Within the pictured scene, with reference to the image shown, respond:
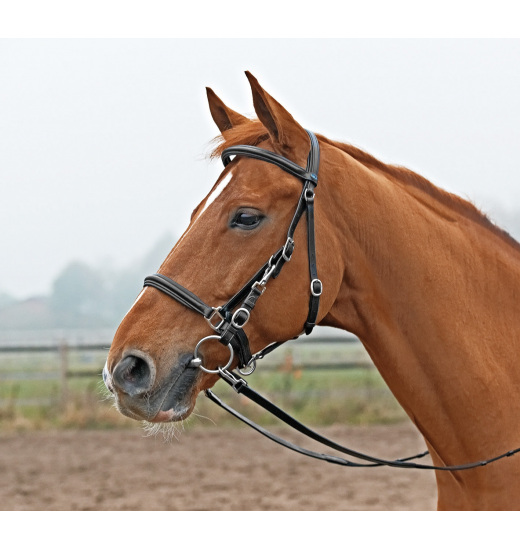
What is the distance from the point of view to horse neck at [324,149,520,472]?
8.72ft

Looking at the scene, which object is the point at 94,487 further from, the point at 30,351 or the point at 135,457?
the point at 30,351

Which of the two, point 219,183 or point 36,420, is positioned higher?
point 219,183

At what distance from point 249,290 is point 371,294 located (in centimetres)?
59

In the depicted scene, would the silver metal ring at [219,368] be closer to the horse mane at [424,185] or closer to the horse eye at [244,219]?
the horse eye at [244,219]

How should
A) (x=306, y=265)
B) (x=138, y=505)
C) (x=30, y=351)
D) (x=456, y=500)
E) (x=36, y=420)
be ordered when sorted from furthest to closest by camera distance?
(x=30, y=351)
(x=36, y=420)
(x=138, y=505)
(x=456, y=500)
(x=306, y=265)

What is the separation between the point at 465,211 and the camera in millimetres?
2932

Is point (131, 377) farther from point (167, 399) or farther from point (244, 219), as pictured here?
point (244, 219)

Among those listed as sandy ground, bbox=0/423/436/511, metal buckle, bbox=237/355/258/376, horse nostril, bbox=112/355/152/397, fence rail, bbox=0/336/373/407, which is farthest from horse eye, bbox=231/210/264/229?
fence rail, bbox=0/336/373/407

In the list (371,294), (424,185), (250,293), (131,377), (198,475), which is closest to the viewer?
(131,377)

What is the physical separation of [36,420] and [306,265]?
9.64 meters

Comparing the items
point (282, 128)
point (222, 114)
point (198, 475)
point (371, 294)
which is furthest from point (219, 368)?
point (198, 475)

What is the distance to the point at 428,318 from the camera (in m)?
2.67

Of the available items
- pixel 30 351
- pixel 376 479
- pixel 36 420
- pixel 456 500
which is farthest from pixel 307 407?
pixel 456 500

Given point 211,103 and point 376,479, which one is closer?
point 211,103
